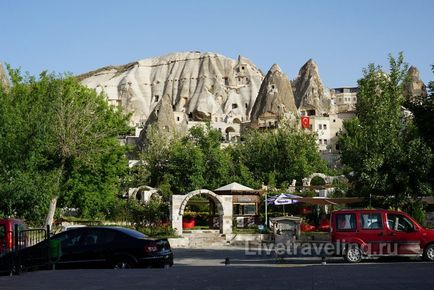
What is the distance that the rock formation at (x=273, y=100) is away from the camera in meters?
127

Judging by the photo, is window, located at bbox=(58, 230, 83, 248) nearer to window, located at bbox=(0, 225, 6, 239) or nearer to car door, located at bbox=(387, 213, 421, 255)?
window, located at bbox=(0, 225, 6, 239)

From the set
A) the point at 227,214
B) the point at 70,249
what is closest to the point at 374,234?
the point at 70,249

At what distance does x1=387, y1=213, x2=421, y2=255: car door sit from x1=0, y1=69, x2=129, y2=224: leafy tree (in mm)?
14200

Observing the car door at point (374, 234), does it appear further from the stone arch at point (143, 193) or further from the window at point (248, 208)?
the stone arch at point (143, 193)

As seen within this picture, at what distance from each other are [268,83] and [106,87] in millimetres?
71219

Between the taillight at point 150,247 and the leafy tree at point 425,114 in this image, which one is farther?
the leafy tree at point 425,114

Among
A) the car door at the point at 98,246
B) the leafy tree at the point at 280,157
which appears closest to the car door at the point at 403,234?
the car door at the point at 98,246

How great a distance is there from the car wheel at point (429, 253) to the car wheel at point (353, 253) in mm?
1914

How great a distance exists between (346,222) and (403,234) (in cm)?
173

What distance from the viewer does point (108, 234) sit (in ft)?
60.6

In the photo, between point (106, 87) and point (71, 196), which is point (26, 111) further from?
point (106, 87)

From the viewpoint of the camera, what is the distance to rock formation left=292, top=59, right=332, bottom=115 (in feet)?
517

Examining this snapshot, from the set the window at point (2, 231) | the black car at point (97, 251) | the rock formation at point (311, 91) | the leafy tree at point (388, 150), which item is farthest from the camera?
the rock formation at point (311, 91)

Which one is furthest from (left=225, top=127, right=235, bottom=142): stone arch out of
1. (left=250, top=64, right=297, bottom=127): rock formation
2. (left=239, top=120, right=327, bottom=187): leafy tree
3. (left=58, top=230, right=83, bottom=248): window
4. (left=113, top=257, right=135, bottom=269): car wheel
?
(left=113, top=257, right=135, bottom=269): car wheel
